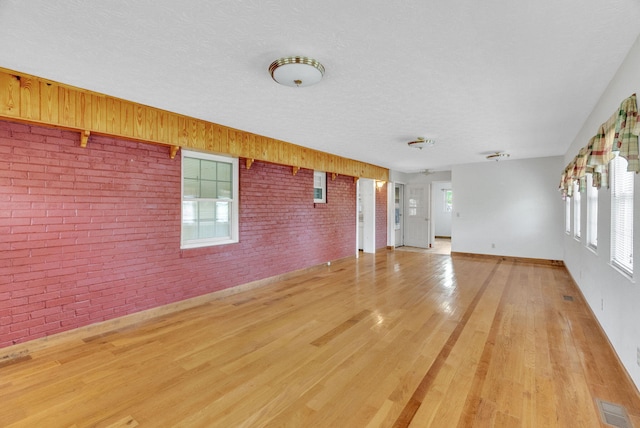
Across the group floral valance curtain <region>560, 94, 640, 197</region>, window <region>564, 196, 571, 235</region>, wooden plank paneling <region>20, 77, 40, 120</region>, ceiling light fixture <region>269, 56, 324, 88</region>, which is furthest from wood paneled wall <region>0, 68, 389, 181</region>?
window <region>564, 196, 571, 235</region>

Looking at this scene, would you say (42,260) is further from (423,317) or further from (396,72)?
(423,317)

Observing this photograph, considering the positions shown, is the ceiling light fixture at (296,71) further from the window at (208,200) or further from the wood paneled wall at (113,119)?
the window at (208,200)

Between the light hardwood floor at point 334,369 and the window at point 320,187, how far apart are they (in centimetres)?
288

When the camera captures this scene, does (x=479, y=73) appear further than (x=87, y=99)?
No

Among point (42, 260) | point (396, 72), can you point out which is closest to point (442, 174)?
point (396, 72)

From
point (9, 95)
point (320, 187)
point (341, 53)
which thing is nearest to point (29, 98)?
point (9, 95)

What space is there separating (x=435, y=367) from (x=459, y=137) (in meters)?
3.63

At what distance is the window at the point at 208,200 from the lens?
13.2 feet

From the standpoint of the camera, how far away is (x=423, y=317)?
348cm

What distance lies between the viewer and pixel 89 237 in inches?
119

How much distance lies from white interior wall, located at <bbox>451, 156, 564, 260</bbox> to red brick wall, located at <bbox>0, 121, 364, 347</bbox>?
592cm

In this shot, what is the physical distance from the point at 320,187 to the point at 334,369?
15.0 feet

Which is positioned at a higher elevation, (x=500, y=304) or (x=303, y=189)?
(x=303, y=189)

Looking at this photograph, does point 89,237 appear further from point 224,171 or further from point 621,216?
point 621,216
